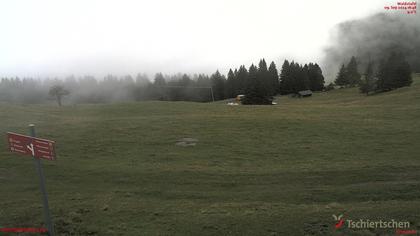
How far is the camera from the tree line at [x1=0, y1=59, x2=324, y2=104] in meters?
131

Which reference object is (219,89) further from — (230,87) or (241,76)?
(241,76)

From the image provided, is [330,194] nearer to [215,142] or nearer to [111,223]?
[111,223]

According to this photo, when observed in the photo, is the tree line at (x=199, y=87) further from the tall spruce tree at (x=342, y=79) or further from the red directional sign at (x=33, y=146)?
the red directional sign at (x=33, y=146)

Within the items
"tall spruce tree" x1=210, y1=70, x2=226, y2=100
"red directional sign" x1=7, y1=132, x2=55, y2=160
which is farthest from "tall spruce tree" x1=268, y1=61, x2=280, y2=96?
"red directional sign" x1=7, y1=132, x2=55, y2=160

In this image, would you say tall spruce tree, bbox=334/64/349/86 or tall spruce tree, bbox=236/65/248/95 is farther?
tall spruce tree, bbox=334/64/349/86

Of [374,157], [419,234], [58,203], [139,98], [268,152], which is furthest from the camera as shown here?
[139,98]

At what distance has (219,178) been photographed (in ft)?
64.2

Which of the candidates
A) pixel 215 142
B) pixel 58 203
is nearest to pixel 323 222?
pixel 58 203

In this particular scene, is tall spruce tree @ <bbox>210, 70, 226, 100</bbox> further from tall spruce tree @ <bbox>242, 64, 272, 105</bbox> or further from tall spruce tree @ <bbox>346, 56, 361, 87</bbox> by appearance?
tall spruce tree @ <bbox>242, 64, 272, 105</bbox>

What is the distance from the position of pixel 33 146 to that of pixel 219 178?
11.0 meters

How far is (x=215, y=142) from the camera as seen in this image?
29.5 metres

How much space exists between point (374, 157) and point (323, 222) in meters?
12.6

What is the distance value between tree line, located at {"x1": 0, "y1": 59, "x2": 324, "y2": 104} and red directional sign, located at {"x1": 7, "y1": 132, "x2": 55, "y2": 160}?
92.3 metres

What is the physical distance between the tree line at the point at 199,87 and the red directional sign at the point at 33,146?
92260 millimetres
